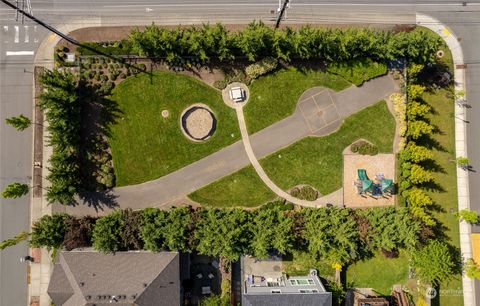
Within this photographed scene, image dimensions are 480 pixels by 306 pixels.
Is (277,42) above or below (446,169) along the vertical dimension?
above

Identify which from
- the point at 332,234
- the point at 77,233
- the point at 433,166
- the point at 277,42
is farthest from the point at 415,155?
the point at 77,233

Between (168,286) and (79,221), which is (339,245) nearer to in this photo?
(168,286)

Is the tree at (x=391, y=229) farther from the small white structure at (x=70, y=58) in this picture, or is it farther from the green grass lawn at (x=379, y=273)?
the small white structure at (x=70, y=58)

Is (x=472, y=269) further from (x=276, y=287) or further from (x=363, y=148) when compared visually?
(x=276, y=287)

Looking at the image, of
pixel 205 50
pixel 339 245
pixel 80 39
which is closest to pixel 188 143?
pixel 205 50

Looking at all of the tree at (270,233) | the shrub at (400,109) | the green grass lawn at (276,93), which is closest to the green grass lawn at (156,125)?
the green grass lawn at (276,93)
